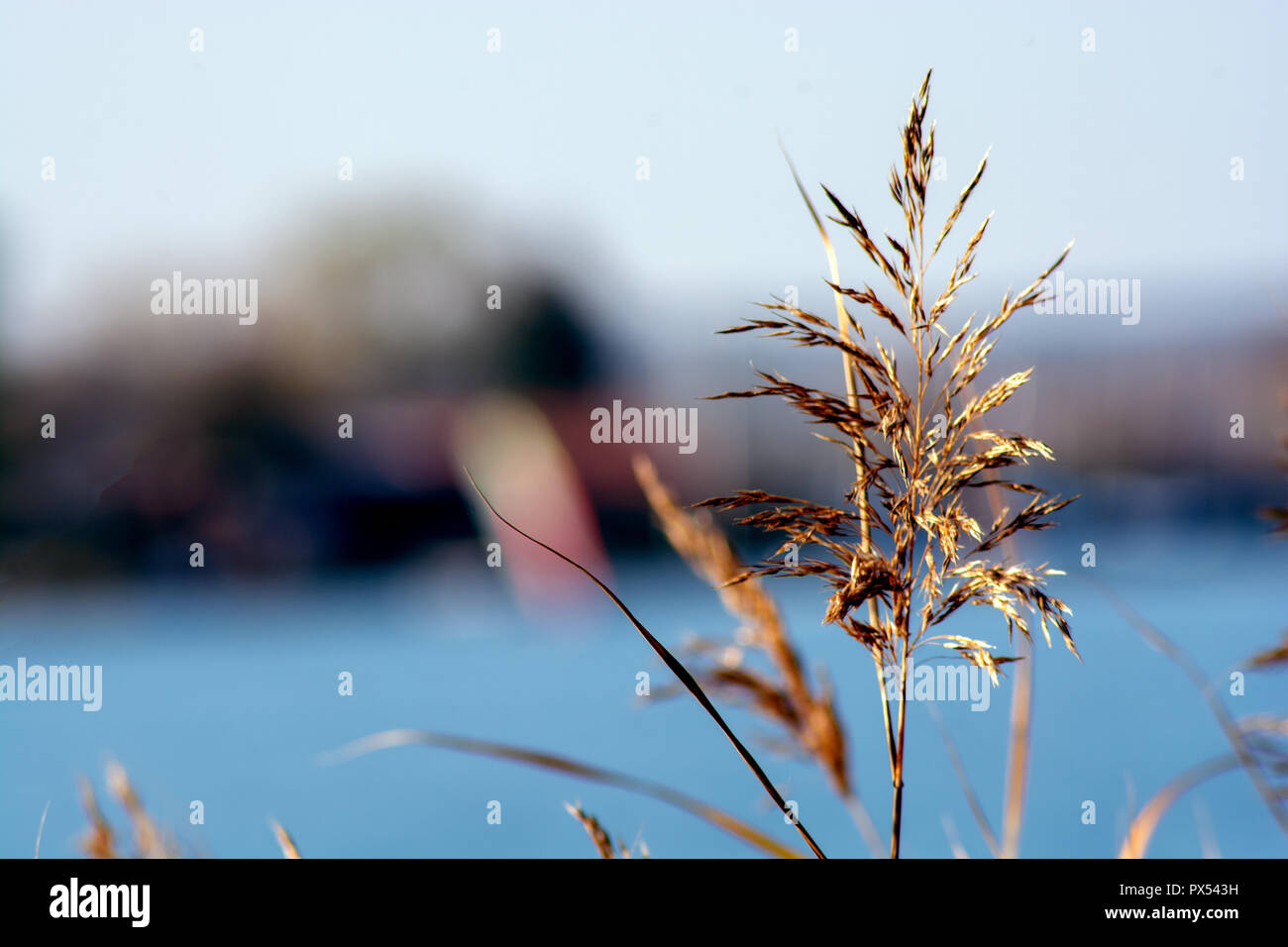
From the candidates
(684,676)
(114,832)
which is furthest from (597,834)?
(114,832)

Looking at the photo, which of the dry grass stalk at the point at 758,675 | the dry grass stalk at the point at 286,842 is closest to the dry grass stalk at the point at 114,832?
the dry grass stalk at the point at 286,842

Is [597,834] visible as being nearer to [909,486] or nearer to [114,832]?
[909,486]

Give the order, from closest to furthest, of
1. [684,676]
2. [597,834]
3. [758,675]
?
1. [684,676]
2. [597,834]
3. [758,675]

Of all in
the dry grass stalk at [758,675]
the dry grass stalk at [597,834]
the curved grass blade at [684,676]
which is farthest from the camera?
the dry grass stalk at [758,675]

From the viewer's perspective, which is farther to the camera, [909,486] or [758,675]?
[758,675]

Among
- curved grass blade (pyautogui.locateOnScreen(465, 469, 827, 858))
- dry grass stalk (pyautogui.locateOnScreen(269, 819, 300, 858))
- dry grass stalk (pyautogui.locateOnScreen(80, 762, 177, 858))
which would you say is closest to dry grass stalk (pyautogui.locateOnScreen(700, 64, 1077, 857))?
curved grass blade (pyautogui.locateOnScreen(465, 469, 827, 858))

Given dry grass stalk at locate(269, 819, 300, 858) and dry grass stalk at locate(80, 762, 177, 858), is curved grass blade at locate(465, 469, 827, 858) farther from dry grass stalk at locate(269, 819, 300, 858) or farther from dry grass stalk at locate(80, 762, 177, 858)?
dry grass stalk at locate(80, 762, 177, 858)

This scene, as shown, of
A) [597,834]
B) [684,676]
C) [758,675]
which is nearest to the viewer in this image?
[684,676]

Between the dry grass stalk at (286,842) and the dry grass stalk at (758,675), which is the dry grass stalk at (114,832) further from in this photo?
the dry grass stalk at (758,675)

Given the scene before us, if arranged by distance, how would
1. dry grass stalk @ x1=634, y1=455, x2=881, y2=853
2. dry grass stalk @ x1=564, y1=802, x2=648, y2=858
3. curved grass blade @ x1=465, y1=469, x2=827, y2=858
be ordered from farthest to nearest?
dry grass stalk @ x1=634, y1=455, x2=881, y2=853, dry grass stalk @ x1=564, y1=802, x2=648, y2=858, curved grass blade @ x1=465, y1=469, x2=827, y2=858

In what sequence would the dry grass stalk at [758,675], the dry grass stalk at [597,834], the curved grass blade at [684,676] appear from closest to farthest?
1. the curved grass blade at [684,676]
2. the dry grass stalk at [597,834]
3. the dry grass stalk at [758,675]

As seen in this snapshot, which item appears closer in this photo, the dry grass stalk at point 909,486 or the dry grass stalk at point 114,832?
the dry grass stalk at point 909,486

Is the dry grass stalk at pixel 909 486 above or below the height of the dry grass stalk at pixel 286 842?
above
